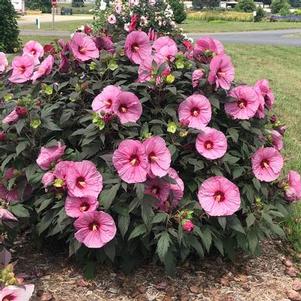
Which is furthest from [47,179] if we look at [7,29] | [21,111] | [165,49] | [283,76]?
[7,29]

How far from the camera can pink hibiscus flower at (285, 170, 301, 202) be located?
3083 millimetres

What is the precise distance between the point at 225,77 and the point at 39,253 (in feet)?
4.48

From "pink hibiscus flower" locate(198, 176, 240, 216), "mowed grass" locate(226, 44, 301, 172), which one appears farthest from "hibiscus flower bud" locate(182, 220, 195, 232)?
"mowed grass" locate(226, 44, 301, 172)

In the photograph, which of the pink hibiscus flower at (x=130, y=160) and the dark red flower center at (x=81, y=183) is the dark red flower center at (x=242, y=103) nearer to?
the pink hibiscus flower at (x=130, y=160)

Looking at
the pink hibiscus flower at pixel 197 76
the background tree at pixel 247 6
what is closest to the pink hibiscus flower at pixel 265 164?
the pink hibiscus flower at pixel 197 76

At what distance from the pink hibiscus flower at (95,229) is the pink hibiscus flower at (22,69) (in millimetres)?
995

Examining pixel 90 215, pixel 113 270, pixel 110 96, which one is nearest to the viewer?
pixel 90 215

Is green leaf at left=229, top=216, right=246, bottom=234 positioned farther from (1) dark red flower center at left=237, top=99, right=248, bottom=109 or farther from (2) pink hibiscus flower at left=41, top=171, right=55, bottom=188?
(2) pink hibiscus flower at left=41, top=171, right=55, bottom=188

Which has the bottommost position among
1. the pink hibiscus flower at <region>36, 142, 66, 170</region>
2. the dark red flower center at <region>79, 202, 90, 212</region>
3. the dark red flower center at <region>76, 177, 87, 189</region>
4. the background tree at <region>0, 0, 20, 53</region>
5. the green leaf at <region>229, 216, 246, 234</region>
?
the background tree at <region>0, 0, 20, 53</region>

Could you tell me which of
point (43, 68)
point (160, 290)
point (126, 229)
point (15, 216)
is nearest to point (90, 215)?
point (126, 229)

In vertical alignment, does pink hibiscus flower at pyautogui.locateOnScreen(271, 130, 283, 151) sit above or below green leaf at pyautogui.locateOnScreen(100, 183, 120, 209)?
above

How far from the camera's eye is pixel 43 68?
3.12 m

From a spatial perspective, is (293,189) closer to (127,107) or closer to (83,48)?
(127,107)

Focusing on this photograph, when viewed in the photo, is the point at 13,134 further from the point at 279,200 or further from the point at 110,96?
the point at 279,200
